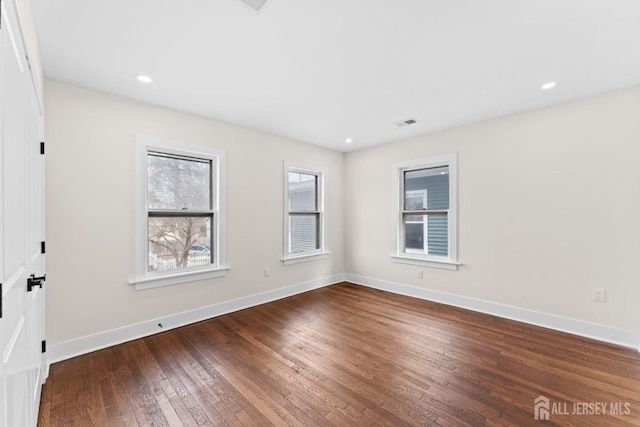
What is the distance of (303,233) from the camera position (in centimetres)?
480

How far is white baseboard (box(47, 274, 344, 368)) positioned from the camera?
8.20 ft

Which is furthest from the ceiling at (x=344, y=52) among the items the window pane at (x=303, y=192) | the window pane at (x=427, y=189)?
the window pane at (x=303, y=192)

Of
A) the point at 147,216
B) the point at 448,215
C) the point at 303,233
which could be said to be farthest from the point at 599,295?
the point at 147,216

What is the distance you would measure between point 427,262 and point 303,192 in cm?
232

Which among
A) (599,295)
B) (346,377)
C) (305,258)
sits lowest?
(346,377)

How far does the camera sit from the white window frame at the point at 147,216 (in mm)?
2926

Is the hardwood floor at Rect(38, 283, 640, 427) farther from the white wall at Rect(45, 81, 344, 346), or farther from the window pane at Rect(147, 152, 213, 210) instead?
the window pane at Rect(147, 152, 213, 210)

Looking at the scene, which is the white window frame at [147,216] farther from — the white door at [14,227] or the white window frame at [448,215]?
the white window frame at [448,215]

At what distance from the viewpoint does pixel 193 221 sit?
11.3 feet

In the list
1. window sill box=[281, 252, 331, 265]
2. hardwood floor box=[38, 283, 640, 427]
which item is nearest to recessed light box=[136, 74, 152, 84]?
hardwood floor box=[38, 283, 640, 427]

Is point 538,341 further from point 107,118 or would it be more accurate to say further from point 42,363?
point 107,118

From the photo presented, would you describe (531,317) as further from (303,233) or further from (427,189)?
(303,233)

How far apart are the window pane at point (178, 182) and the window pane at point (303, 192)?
4.67 ft

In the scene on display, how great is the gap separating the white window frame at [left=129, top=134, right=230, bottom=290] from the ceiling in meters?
0.47
